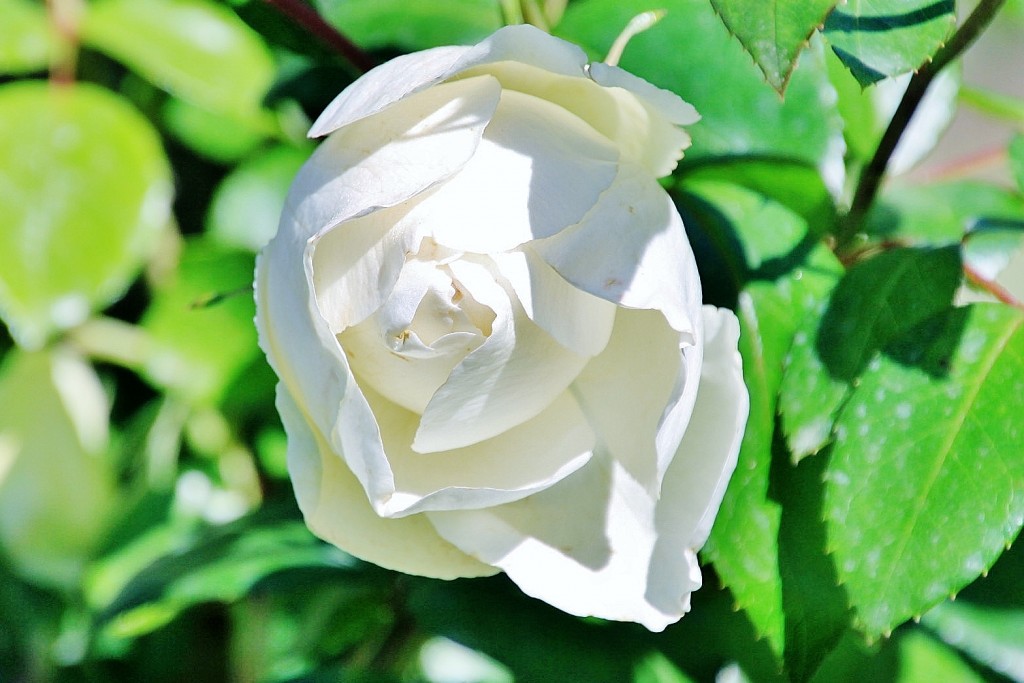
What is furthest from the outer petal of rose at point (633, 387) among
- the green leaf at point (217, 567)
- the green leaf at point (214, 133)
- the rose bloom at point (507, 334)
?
the green leaf at point (214, 133)

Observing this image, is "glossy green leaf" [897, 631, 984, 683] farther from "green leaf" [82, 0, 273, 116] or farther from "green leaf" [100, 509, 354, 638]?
Result: "green leaf" [82, 0, 273, 116]

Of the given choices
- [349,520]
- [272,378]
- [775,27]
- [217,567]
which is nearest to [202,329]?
[272,378]

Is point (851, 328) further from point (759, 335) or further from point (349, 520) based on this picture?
point (349, 520)

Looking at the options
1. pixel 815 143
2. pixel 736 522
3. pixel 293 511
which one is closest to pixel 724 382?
pixel 736 522

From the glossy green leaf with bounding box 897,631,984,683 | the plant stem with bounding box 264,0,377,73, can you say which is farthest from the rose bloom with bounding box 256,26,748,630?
the glossy green leaf with bounding box 897,631,984,683

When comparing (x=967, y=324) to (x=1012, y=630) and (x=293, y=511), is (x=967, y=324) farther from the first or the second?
(x=293, y=511)

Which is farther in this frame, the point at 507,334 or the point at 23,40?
the point at 23,40
